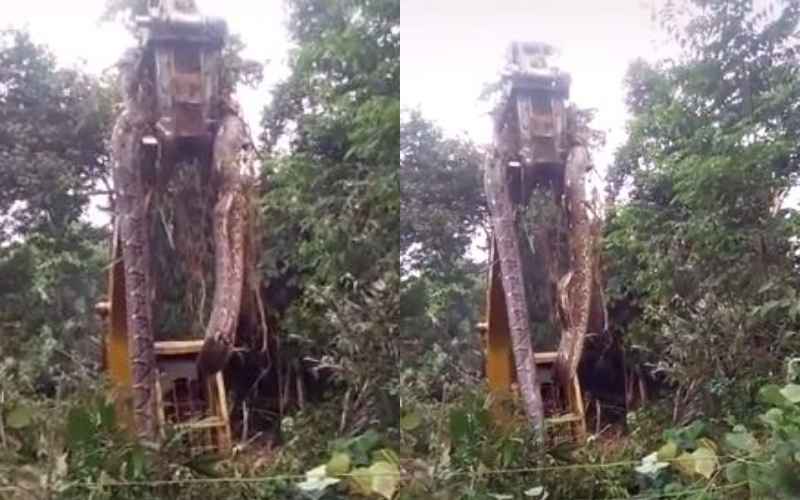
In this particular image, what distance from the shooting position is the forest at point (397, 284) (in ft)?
8.46

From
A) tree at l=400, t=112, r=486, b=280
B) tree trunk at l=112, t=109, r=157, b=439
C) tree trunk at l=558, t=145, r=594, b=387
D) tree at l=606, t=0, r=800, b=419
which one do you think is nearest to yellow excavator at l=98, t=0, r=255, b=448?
tree trunk at l=112, t=109, r=157, b=439

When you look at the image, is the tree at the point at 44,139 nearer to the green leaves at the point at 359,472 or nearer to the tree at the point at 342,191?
the tree at the point at 342,191

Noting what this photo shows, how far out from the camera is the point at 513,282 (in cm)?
298

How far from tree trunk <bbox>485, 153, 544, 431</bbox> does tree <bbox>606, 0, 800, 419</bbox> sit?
13.4 inches

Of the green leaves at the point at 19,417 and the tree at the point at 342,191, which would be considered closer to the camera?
the green leaves at the point at 19,417

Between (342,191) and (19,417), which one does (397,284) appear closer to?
(342,191)

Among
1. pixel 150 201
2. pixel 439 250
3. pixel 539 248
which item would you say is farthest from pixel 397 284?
pixel 150 201

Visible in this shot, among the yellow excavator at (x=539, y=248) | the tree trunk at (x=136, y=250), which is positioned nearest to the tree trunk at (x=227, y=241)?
the tree trunk at (x=136, y=250)

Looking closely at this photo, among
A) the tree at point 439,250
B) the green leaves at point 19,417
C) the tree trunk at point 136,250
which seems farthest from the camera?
the tree at point 439,250

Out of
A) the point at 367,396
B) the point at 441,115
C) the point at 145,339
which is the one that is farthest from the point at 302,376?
the point at 441,115

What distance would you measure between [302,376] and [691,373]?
1.17 metres

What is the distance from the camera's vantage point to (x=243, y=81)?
2744 mm

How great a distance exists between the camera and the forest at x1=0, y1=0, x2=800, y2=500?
2578mm

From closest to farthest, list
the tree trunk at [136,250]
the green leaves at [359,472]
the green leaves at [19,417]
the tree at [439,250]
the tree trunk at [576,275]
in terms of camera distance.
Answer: the green leaves at [19,417], the tree trunk at [136,250], the green leaves at [359,472], the tree at [439,250], the tree trunk at [576,275]
